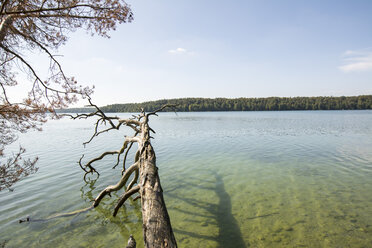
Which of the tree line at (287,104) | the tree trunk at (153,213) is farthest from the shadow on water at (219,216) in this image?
the tree line at (287,104)

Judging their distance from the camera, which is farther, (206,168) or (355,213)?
(206,168)

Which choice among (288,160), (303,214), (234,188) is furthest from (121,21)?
(288,160)

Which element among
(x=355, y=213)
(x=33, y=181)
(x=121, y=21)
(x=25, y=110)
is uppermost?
(x=121, y=21)

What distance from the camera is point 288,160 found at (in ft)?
36.4

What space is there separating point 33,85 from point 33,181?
6.64 metres

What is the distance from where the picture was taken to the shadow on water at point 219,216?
14.4 ft

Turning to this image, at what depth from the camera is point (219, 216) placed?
5.42m

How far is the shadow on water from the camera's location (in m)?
4.39

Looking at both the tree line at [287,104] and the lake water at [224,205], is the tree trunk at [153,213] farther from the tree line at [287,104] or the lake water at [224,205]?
the tree line at [287,104]

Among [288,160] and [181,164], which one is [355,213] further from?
[181,164]

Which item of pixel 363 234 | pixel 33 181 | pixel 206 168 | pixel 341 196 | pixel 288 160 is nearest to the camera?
pixel 363 234

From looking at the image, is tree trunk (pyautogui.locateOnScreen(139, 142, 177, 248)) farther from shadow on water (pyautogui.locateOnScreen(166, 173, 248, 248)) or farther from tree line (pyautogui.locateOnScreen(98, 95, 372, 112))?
tree line (pyautogui.locateOnScreen(98, 95, 372, 112))

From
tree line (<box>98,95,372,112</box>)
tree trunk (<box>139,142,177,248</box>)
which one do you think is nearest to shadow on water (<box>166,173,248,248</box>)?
tree trunk (<box>139,142,177,248</box>)

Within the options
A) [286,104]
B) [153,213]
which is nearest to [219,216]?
[153,213]
